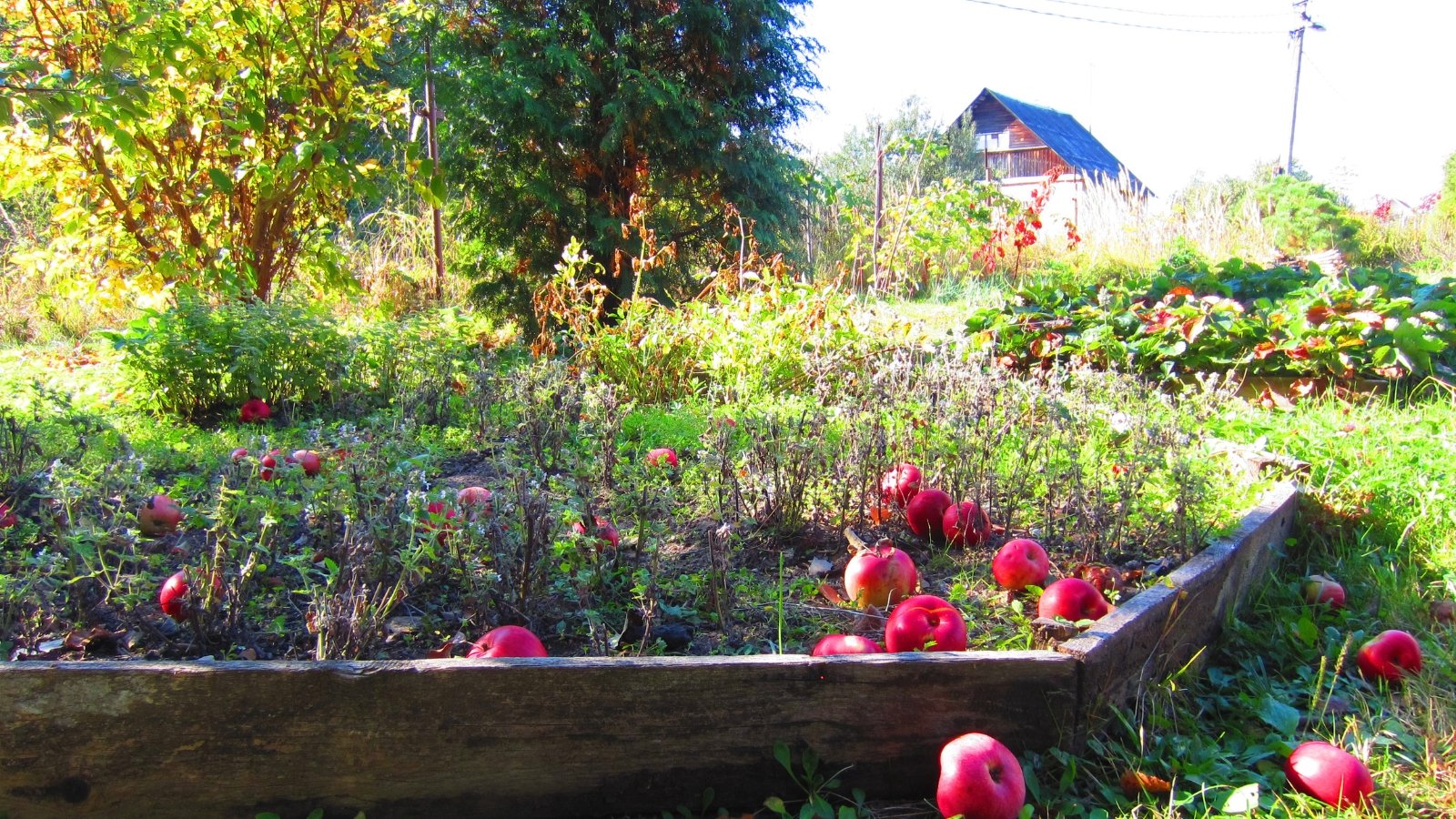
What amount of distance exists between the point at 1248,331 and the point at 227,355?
17.5ft

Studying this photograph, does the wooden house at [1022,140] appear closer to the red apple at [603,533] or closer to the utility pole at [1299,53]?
the utility pole at [1299,53]

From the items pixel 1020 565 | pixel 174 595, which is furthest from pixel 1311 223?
pixel 174 595

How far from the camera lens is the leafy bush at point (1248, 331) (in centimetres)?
478

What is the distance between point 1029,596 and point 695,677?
108 cm

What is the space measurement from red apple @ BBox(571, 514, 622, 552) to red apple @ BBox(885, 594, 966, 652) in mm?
716

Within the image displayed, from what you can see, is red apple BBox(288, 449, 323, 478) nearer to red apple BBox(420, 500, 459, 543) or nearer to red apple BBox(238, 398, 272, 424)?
red apple BBox(420, 500, 459, 543)

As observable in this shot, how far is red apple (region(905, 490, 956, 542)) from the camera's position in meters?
2.67

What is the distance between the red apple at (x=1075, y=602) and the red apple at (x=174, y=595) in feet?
6.16

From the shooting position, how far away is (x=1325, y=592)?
2705 millimetres

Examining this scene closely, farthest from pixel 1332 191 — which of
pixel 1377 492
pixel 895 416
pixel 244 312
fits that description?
pixel 244 312

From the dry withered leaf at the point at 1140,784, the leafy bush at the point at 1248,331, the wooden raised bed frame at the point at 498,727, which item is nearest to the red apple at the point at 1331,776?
the dry withered leaf at the point at 1140,784

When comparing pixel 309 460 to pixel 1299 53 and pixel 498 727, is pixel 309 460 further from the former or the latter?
pixel 1299 53

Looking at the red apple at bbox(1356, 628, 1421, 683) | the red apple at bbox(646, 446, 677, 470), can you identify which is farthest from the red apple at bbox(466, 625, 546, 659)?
the red apple at bbox(1356, 628, 1421, 683)

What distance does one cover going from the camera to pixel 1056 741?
181 centimetres
